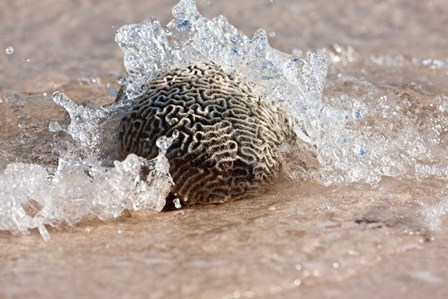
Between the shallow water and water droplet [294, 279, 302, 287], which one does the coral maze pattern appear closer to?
the shallow water

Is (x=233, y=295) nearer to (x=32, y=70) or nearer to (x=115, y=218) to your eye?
(x=115, y=218)

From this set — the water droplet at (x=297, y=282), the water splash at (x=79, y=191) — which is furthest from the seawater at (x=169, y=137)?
the water droplet at (x=297, y=282)

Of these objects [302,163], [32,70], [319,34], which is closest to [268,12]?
[319,34]

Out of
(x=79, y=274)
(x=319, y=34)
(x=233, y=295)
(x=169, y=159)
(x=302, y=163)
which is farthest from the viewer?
(x=319, y=34)

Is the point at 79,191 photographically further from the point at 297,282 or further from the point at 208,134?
the point at 297,282

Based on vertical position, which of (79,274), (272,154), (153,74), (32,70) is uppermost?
(32,70)

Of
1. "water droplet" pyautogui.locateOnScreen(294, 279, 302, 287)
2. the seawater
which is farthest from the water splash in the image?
"water droplet" pyautogui.locateOnScreen(294, 279, 302, 287)

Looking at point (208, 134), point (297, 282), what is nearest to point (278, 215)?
point (208, 134)
